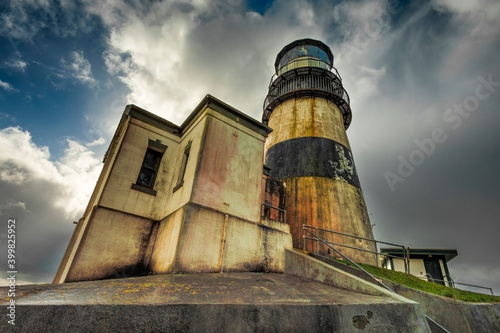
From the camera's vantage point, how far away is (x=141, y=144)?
9000 millimetres

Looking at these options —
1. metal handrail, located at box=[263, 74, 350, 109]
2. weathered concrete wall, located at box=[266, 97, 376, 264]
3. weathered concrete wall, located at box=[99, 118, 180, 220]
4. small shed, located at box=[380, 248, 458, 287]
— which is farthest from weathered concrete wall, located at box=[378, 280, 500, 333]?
small shed, located at box=[380, 248, 458, 287]

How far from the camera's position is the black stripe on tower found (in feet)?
40.9

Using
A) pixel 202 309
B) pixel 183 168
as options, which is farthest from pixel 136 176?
pixel 202 309

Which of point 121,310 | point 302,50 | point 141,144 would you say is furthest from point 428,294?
point 302,50

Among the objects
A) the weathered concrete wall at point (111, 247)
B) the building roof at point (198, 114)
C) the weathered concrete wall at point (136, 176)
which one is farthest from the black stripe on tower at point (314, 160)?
the weathered concrete wall at point (111, 247)

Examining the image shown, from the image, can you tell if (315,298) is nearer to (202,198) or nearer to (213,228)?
(213,228)

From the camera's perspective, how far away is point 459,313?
5676 mm

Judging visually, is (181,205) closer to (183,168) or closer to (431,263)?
(183,168)

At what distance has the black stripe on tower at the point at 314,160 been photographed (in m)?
12.5

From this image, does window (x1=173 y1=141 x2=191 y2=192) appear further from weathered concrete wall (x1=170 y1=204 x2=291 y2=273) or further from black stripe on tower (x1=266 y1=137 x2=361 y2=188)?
black stripe on tower (x1=266 y1=137 x2=361 y2=188)

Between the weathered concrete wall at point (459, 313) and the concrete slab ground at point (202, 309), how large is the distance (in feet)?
8.04

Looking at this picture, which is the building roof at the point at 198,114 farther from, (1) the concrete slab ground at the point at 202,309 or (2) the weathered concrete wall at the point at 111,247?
(1) the concrete slab ground at the point at 202,309

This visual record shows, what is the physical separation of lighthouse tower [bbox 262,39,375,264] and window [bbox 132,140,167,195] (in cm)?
644

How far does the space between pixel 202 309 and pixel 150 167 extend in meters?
6.88
